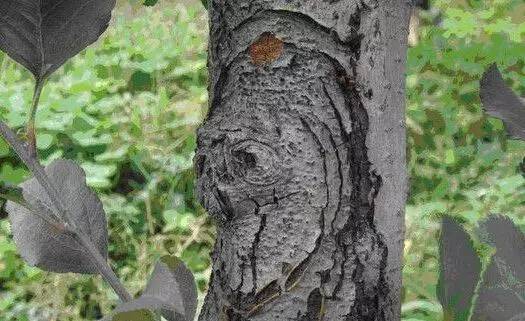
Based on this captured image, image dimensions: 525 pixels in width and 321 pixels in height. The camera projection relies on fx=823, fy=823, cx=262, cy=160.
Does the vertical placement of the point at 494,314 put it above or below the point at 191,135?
below

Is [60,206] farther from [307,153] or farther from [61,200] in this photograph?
[307,153]

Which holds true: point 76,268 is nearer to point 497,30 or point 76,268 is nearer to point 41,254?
point 41,254

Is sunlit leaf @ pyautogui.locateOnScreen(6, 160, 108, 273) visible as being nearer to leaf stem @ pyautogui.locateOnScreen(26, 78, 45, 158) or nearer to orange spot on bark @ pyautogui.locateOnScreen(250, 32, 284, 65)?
leaf stem @ pyautogui.locateOnScreen(26, 78, 45, 158)

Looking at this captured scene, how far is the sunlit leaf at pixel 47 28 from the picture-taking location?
1.74 ft

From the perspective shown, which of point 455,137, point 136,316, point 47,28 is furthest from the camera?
point 455,137

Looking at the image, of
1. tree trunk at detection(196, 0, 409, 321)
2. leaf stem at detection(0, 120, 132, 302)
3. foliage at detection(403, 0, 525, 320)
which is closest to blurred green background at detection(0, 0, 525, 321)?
foliage at detection(403, 0, 525, 320)

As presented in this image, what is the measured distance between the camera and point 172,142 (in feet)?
10.7

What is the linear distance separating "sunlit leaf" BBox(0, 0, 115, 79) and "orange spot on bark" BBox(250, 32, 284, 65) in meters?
0.12

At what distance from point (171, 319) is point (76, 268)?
0.50 feet

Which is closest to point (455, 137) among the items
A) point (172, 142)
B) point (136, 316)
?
point (172, 142)

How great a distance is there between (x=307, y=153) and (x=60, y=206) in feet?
0.60

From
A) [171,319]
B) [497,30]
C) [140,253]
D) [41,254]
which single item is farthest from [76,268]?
[497,30]

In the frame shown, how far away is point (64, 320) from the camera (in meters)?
2.29

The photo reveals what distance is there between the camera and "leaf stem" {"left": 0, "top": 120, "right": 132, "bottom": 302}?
0.54 m
